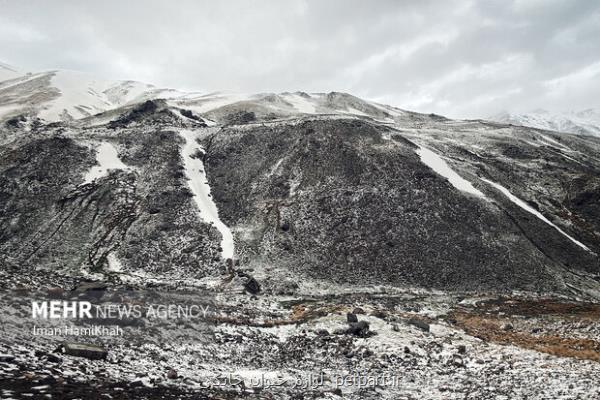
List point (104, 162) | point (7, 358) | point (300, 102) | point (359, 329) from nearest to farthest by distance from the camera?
point (7, 358)
point (359, 329)
point (104, 162)
point (300, 102)

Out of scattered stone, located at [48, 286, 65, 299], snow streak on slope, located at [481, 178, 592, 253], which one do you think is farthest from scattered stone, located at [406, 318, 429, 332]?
A: snow streak on slope, located at [481, 178, 592, 253]

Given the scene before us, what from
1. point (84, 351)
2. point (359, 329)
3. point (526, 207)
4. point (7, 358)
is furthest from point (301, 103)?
point (7, 358)

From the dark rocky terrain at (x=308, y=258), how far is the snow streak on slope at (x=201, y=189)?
0.47 metres

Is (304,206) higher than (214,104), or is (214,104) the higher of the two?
(214,104)

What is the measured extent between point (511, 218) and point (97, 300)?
4142 centimetres

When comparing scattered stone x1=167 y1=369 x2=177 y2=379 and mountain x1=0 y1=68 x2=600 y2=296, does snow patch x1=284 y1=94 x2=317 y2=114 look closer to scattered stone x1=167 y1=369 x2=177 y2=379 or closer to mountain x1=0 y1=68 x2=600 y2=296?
mountain x1=0 y1=68 x2=600 y2=296

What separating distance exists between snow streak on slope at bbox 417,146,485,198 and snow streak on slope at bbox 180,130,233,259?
2705 cm

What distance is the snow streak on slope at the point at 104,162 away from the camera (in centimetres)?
5422

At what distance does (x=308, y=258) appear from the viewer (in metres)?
42.4

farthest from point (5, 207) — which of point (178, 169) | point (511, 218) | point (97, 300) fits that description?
point (511, 218)

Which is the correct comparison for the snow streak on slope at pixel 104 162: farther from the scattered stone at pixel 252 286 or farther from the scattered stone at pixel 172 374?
the scattered stone at pixel 172 374

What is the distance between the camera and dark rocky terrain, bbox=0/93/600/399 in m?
18.8

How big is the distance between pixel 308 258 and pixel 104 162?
32.1 meters

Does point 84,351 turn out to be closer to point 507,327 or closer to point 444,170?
point 507,327
